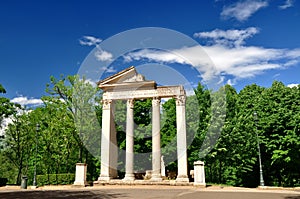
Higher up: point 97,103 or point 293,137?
point 97,103

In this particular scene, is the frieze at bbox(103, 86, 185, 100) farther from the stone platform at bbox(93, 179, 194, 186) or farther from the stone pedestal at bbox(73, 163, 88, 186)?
the stone platform at bbox(93, 179, 194, 186)

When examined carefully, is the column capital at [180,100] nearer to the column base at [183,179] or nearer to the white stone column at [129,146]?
the white stone column at [129,146]

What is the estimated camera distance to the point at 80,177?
25.8 m

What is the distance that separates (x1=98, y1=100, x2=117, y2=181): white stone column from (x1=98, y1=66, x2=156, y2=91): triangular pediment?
190cm

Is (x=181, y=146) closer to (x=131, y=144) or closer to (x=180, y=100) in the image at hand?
(x=180, y=100)

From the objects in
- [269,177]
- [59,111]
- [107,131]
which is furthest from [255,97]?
[59,111]

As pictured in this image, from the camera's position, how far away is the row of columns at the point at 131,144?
25734 mm

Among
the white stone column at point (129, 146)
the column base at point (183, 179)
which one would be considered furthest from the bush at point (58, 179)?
the column base at point (183, 179)

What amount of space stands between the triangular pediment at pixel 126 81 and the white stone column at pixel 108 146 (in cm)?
190

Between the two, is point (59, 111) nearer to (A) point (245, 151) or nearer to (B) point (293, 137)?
(A) point (245, 151)

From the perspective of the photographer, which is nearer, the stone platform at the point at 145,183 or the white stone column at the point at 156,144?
the stone platform at the point at 145,183

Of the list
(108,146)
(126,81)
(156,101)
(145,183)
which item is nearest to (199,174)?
(145,183)

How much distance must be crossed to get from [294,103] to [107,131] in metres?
19.6

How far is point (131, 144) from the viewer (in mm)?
27766
